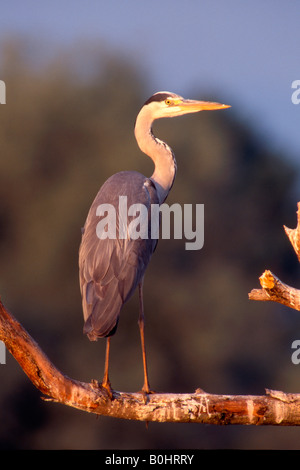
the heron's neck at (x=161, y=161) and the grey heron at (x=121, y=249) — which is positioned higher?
the heron's neck at (x=161, y=161)

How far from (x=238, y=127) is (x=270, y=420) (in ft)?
39.2

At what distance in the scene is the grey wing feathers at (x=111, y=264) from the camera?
11.7 feet

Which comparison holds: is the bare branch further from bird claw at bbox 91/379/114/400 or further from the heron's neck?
the heron's neck

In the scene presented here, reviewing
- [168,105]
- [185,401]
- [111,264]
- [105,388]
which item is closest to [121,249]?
[111,264]

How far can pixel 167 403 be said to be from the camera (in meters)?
3.46

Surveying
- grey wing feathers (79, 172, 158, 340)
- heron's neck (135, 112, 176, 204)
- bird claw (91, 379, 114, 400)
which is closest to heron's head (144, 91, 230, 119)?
heron's neck (135, 112, 176, 204)

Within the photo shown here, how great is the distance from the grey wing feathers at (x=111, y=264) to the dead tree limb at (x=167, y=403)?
0.27m

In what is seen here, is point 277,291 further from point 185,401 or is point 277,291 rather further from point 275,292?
point 185,401

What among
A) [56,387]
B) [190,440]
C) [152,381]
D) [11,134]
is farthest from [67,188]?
[56,387]

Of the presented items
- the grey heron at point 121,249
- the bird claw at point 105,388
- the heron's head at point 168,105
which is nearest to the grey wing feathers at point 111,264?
the grey heron at point 121,249

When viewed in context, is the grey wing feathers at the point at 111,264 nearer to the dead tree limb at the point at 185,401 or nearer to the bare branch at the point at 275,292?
the dead tree limb at the point at 185,401

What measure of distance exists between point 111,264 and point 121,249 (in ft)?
0.44

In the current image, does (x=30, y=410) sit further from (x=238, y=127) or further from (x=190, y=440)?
(x=238, y=127)

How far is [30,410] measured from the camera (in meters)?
12.0
